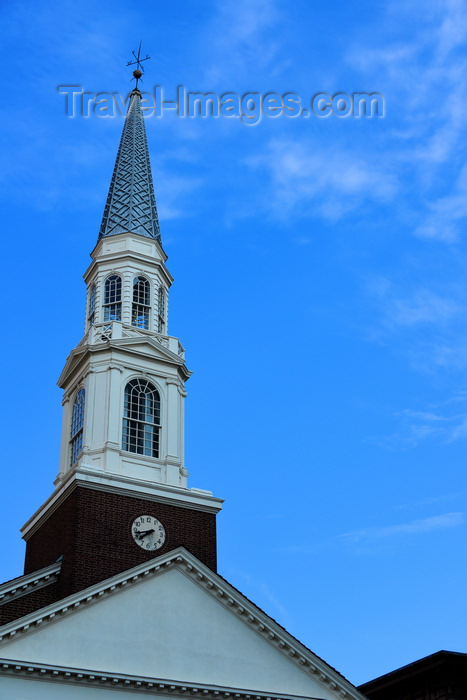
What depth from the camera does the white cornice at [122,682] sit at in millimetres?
28078

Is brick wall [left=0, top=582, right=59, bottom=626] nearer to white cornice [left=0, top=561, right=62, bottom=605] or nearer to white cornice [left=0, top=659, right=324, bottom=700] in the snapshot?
white cornice [left=0, top=561, right=62, bottom=605]

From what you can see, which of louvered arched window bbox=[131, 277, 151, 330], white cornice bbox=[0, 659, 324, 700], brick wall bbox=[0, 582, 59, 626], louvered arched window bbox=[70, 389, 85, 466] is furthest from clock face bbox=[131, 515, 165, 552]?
louvered arched window bbox=[131, 277, 151, 330]

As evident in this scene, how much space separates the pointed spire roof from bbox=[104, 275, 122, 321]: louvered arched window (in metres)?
2.33

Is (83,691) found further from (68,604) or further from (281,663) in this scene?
(281,663)

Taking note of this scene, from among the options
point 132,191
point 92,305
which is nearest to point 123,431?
point 92,305

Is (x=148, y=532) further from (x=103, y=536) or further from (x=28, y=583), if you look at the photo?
(x=28, y=583)

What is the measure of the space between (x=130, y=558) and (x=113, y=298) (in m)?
11.1

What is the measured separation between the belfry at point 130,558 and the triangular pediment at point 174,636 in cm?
4

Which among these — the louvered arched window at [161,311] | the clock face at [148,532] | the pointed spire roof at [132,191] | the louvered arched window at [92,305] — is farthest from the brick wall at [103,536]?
the pointed spire roof at [132,191]

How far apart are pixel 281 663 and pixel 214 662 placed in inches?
93.7

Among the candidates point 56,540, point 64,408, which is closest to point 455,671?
point 56,540

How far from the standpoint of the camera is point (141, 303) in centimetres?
3916

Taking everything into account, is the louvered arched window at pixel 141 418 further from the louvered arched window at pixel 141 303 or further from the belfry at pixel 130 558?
the louvered arched window at pixel 141 303

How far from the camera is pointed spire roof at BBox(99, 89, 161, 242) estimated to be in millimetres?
41438
